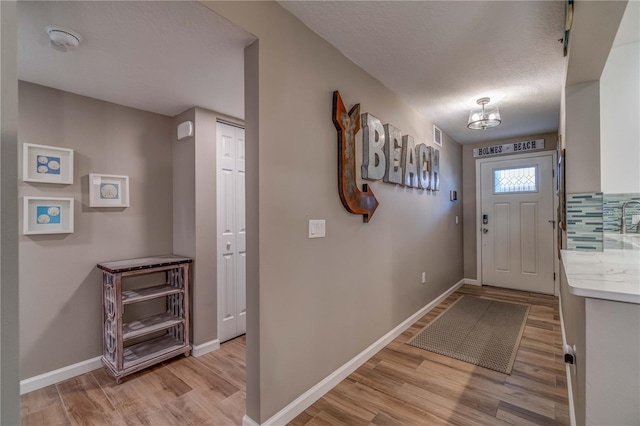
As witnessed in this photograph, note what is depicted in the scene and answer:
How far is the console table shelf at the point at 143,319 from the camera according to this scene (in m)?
2.06

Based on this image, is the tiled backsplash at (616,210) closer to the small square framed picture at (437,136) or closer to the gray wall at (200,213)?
the small square framed picture at (437,136)

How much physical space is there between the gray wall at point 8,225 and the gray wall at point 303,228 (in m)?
0.94

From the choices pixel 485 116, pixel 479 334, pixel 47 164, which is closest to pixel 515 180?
pixel 485 116

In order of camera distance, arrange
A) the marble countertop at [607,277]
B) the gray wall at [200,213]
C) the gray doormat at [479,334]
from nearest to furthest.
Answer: the marble countertop at [607,277], the gray doormat at [479,334], the gray wall at [200,213]

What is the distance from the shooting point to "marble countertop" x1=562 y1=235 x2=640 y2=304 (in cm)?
87

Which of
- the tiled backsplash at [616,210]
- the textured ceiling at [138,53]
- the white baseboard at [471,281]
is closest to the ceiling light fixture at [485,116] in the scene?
the tiled backsplash at [616,210]

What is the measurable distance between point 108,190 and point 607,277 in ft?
10.2

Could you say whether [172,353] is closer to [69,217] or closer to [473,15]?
[69,217]

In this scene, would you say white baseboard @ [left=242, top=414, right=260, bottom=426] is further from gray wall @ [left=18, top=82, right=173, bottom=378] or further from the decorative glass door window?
the decorative glass door window

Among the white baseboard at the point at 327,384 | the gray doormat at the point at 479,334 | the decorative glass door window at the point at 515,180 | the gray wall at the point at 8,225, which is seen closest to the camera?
the gray wall at the point at 8,225

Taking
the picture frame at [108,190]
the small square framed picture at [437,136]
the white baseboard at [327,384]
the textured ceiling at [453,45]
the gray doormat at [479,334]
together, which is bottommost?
the gray doormat at [479,334]

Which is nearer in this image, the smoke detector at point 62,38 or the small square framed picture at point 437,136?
the smoke detector at point 62,38

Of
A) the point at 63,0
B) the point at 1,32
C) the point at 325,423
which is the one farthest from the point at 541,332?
the point at 63,0

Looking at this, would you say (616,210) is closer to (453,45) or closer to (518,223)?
(453,45)
